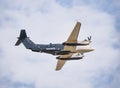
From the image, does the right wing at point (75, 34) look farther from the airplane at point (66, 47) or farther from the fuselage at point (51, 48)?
the fuselage at point (51, 48)

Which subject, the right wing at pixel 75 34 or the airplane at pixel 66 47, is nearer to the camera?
the right wing at pixel 75 34

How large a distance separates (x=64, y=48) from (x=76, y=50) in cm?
419

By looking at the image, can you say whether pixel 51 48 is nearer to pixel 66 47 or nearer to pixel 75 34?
pixel 66 47

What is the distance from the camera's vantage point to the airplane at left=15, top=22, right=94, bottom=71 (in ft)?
302

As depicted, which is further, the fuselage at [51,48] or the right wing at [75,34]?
the fuselage at [51,48]

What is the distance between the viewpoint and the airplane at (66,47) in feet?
302

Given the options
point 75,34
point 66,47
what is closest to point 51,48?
point 66,47

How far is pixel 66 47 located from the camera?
94.0 meters

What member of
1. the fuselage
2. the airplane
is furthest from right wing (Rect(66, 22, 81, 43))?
the fuselage

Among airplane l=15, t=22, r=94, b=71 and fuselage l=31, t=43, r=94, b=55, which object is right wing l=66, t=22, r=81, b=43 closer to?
airplane l=15, t=22, r=94, b=71

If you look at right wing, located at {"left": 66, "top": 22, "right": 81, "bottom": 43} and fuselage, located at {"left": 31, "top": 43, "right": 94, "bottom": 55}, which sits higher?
right wing, located at {"left": 66, "top": 22, "right": 81, "bottom": 43}

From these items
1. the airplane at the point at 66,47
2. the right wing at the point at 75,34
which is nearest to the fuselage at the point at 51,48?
the airplane at the point at 66,47

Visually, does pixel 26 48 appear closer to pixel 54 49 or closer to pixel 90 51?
pixel 54 49

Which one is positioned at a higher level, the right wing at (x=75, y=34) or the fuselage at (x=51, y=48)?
the right wing at (x=75, y=34)
